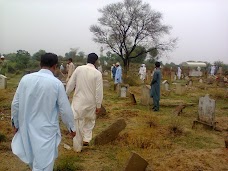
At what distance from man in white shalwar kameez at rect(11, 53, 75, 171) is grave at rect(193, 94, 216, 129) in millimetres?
5691

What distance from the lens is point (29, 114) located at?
352 cm

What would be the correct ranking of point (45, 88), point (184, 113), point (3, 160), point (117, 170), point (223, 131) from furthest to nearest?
point (184, 113) → point (223, 131) → point (3, 160) → point (117, 170) → point (45, 88)

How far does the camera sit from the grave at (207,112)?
8.46 meters

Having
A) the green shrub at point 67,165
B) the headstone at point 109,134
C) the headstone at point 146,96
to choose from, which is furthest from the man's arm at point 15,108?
the headstone at point 146,96

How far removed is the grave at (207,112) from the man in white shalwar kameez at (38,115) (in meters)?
5.69

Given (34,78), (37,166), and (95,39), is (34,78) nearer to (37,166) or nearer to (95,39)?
(37,166)

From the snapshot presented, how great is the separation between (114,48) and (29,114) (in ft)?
100

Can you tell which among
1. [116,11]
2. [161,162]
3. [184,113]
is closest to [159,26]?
[116,11]

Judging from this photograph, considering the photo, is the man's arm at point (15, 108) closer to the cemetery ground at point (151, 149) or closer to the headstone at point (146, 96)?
the cemetery ground at point (151, 149)

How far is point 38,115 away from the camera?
3.50m

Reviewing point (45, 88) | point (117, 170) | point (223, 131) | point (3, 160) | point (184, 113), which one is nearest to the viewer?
point (45, 88)

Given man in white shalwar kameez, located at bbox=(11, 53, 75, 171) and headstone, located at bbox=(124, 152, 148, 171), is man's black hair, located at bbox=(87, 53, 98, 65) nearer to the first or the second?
headstone, located at bbox=(124, 152, 148, 171)

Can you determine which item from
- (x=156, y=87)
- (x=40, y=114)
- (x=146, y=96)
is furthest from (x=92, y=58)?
(x=146, y=96)

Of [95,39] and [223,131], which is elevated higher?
[95,39]
